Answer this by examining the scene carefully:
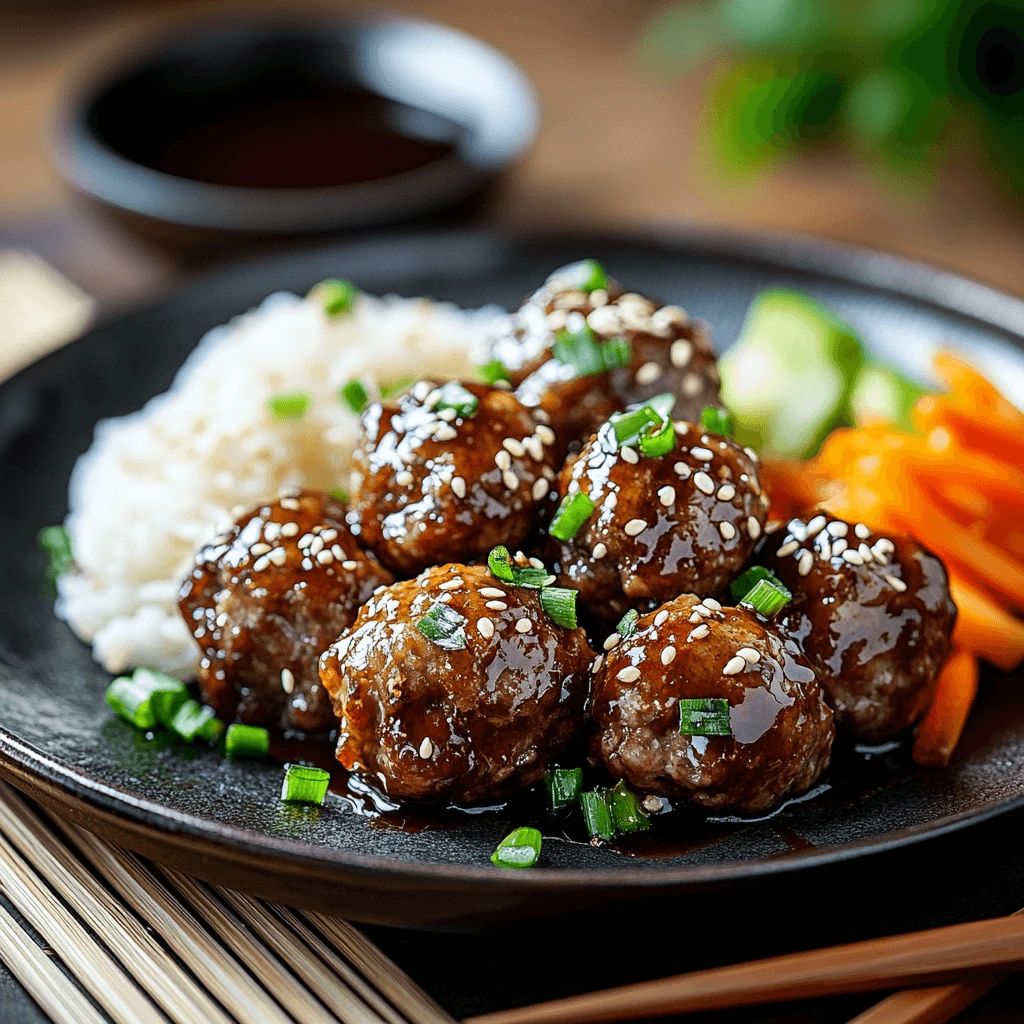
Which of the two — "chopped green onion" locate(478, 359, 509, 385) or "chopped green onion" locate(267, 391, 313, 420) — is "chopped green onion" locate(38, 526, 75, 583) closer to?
"chopped green onion" locate(267, 391, 313, 420)

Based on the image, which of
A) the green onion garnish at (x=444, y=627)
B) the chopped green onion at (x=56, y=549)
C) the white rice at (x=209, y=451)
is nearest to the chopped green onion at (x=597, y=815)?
the green onion garnish at (x=444, y=627)

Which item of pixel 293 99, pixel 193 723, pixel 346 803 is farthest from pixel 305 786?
pixel 293 99

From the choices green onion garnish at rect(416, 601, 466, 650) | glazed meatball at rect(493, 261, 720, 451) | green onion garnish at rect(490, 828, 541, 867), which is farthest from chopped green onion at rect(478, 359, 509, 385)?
green onion garnish at rect(490, 828, 541, 867)

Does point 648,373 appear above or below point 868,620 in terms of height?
above

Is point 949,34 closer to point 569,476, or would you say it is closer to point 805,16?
point 805,16

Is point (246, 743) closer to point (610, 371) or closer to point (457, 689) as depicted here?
point (457, 689)

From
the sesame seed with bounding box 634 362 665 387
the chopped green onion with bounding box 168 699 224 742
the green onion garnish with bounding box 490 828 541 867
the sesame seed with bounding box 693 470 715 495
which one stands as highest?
the sesame seed with bounding box 634 362 665 387
